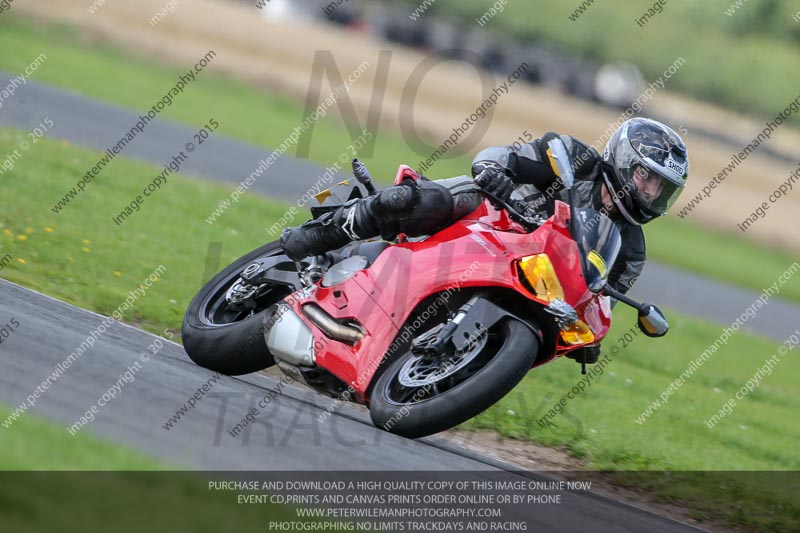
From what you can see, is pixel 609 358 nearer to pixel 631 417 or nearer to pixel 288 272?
pixel 631 417

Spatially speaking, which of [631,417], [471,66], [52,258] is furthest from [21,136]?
[471,66]

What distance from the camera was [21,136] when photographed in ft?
49.6

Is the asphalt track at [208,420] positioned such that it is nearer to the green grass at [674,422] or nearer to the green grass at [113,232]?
the green grass at [674,422]

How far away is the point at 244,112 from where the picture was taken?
2633cm

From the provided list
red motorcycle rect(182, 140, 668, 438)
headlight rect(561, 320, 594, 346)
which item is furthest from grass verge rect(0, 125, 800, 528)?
red motorcycle rect(182, 140, 668, 438)

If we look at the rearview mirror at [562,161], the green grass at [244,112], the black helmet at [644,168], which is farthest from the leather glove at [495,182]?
the green grass at [244,112]

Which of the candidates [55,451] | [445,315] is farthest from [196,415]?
[445,315]

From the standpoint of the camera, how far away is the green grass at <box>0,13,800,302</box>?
895 inches

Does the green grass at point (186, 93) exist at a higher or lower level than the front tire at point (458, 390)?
lower

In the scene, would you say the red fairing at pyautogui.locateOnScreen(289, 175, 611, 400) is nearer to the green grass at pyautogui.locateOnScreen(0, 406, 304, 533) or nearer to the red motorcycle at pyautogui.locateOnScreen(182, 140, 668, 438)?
the red motorcycle at pyautogui.locateOnScreen(182, 140, 668, 438)

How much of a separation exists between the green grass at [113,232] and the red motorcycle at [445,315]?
2.29 m

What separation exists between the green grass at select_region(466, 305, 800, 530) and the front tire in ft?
6.05

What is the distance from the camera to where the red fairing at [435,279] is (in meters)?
5.96

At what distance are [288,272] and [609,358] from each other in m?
6.03
